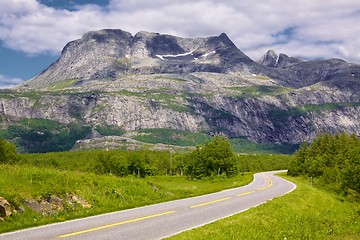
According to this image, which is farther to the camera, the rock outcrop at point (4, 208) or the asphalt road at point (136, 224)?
the rock outcrop at point (4, 208)

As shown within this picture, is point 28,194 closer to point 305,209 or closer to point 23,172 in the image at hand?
point 23,172

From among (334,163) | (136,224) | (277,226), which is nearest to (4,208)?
(136,224)

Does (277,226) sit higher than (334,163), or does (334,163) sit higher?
(277,226)

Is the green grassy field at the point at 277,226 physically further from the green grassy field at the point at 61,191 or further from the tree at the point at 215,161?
the tree at the point at 215,161

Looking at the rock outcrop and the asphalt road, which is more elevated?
the rock outcrop

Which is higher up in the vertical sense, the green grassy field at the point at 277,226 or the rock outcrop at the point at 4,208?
the rock outcrop at the point at 4,208


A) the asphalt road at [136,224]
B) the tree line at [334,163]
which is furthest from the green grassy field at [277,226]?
the tree line at [334,163]

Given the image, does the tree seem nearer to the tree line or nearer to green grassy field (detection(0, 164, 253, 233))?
the tree line

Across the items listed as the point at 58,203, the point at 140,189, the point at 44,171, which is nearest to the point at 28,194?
the point at 58,203

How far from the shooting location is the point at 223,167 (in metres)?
109

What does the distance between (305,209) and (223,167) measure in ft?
249

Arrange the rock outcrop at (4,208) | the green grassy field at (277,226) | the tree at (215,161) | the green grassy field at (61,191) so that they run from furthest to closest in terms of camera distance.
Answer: the tree at (215,161), the green grassy field at (61,191), the rock outcrop at (4,208), the green grassy field at (277,226)

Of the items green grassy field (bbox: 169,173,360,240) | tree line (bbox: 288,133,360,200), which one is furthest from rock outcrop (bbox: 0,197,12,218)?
tree line (bbox: 288,133,360,200)

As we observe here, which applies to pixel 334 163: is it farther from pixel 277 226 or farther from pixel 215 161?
pixel 277 226
